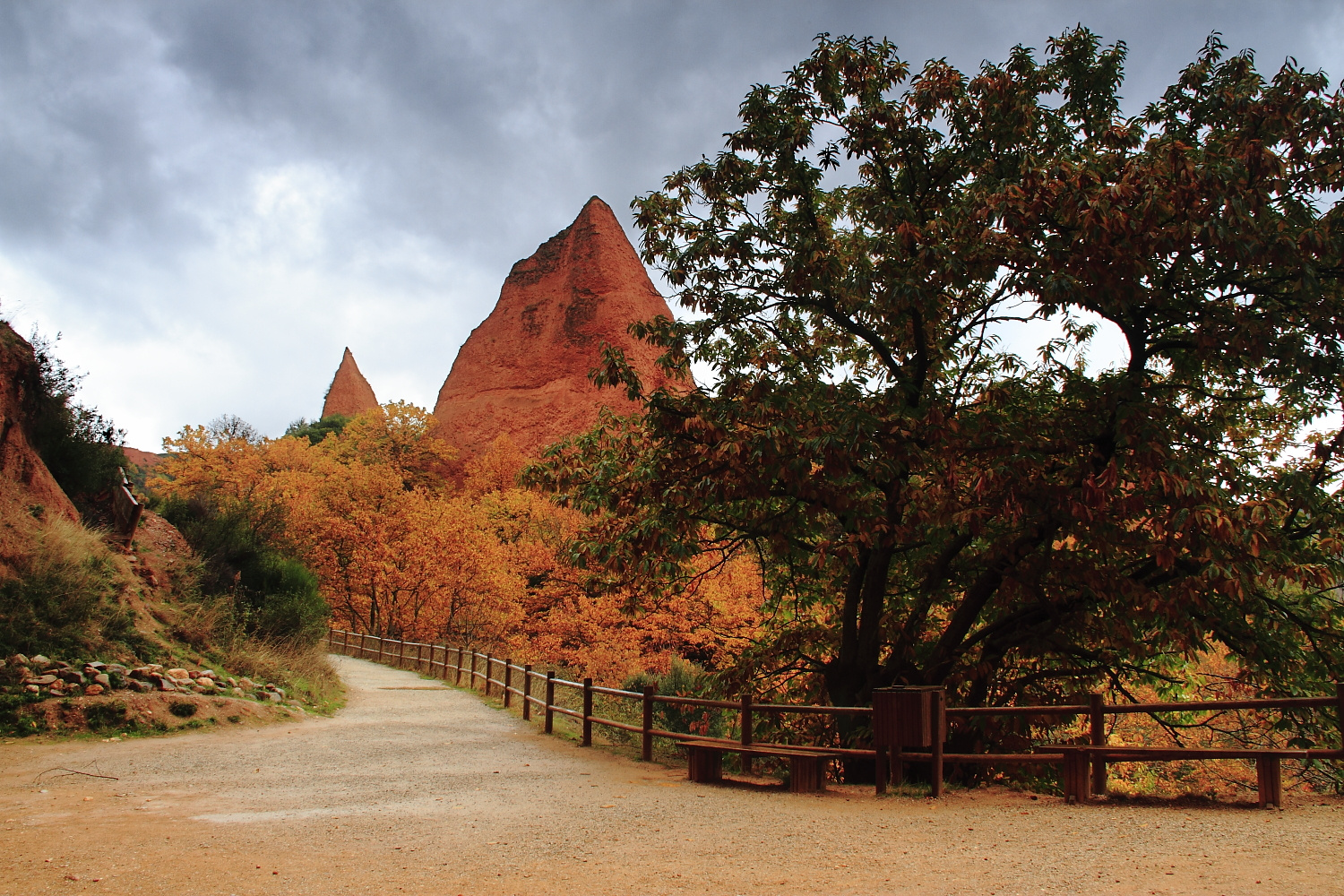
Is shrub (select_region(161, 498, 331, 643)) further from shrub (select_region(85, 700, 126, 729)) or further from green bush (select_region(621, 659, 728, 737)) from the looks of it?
green bush (select_region(621, 659, 728, 737))

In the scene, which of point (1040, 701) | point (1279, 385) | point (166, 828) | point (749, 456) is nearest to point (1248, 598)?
point (1279, 385)

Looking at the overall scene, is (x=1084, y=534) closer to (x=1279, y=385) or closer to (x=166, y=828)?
(x=1279, y=385)

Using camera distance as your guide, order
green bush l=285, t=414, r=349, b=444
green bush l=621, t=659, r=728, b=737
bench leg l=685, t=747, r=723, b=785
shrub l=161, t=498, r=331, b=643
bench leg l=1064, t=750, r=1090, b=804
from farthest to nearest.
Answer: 1. green bush l=285, t=414, r=349, b=444
2. shrub l=161, t=498, r=331, b=643
3. green bush l=621, t=659, r=728, b=737
4. bench leg l=685, t=747, r=723, b=785
5. bench leg l=1064, t=750, r=1090, b=804

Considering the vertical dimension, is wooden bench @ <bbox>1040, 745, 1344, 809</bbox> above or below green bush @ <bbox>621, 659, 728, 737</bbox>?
above

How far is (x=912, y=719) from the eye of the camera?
7.57 metres

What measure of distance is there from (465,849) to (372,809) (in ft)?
6.03

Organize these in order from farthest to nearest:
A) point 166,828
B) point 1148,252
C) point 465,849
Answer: point 1148,252
point 166,828
point 465,849

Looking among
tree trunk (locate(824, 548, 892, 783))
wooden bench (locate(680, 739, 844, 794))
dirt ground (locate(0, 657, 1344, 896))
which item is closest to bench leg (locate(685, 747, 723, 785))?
wooden bench (locate(680, 739, 844, 794))

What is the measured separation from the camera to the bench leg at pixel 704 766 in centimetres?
895

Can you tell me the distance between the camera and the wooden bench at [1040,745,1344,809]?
670 cm

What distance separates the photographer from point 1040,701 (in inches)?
406

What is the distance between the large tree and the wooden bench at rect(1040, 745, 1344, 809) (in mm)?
1139

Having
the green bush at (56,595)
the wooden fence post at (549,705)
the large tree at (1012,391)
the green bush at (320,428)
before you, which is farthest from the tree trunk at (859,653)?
the green bush at (320,428)

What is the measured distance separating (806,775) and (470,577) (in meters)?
21.7
